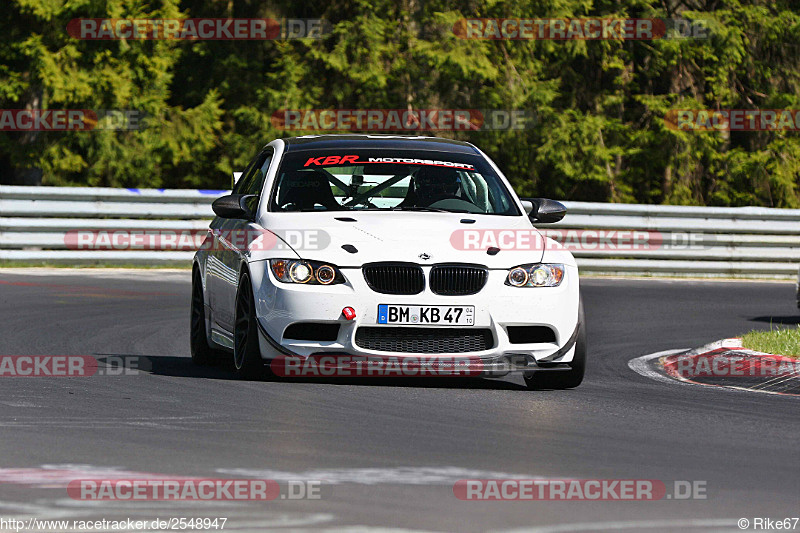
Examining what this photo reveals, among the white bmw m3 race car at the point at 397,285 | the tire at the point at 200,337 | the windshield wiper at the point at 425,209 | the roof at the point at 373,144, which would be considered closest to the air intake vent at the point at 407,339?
the white bmw m3 race car at the point at 397,285

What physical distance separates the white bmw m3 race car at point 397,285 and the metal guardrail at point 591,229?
1096 centimetres

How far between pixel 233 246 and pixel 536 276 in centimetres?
202

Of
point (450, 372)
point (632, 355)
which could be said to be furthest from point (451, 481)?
point (632, 355)

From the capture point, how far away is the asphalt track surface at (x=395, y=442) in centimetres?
554

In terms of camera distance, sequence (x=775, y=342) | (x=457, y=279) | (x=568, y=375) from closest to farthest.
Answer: (x=457, y=279), (x=568, y=375), (x=775, y=342)

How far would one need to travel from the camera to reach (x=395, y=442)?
7.12m

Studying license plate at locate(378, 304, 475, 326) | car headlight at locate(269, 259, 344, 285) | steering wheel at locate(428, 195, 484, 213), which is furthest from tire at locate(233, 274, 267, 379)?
steering wheel at locate(428, 195, 484, 213)

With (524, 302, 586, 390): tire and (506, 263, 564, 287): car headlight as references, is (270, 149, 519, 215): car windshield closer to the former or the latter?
(506, 263, 564, 287): car headlight

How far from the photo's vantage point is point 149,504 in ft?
18.4

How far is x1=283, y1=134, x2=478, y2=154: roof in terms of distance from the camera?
10.6 m

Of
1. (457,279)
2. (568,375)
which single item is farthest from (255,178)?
(568,375)

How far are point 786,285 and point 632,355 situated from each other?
1052cm

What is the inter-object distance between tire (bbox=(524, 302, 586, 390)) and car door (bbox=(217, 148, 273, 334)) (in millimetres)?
1923

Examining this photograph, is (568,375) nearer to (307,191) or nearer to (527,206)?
(527,206)
